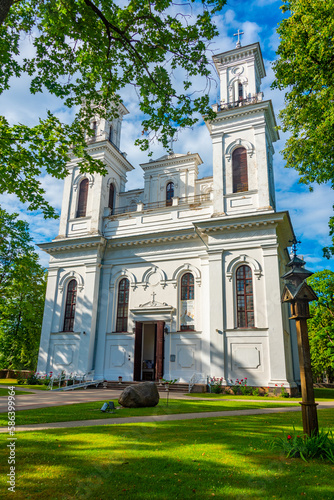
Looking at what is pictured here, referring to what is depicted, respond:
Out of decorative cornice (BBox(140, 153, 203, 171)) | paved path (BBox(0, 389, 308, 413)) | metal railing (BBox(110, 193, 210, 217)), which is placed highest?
decorative cornice (BBox(140, 153, 203, 171))

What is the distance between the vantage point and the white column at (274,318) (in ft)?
60.8

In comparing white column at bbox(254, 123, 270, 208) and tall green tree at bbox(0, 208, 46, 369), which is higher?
white column at bbox(254, 123, 270, 208)

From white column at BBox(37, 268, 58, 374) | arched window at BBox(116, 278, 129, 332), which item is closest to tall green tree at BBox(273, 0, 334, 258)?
arched window at BBox(116, 278, 129, 332)

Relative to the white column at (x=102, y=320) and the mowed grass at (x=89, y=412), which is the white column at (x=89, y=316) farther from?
the mowed grass at (x=89, y=412)

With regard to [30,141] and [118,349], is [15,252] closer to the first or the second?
[118,349]

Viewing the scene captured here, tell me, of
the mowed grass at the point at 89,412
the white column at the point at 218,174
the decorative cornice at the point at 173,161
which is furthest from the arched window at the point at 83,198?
the mowed grass at the point at 89,412

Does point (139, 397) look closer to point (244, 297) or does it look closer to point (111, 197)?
point (244, 297)

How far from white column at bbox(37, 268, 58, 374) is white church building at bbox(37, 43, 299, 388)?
0.07 metres

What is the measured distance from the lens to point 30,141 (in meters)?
12.1

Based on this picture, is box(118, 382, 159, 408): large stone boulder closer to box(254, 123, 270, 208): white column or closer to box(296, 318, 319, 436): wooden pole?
box(296, 318, 319, 436): wooden pole

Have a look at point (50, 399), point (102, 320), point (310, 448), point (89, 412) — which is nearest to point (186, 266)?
point (102, 320)

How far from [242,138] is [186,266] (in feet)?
30.2

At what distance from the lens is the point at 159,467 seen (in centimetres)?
482

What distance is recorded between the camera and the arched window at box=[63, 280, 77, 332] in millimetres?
25578
